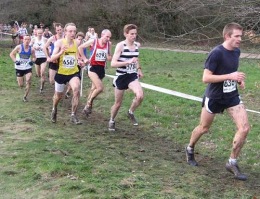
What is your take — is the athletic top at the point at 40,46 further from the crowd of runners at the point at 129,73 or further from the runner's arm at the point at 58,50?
the runner's arm at the point at 58,50

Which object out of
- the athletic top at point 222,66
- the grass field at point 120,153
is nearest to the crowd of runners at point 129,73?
the athletic top at point 222,66

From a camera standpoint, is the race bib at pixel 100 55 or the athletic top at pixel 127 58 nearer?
the athletic top at pixel 127 58

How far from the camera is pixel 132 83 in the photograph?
30.2 feet

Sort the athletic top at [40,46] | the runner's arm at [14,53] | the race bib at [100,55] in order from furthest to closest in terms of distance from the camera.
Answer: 1. the athletic top at [40,46]
2. the runner's arm at [14,53]
3. the race bib at [100,55]

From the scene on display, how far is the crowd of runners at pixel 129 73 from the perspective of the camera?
21.3 feet

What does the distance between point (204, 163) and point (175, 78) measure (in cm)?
954

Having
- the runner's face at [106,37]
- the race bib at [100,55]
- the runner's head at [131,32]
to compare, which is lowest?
the race bib at [100,55]

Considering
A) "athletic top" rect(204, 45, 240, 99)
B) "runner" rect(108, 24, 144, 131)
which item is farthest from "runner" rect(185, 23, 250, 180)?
"runner" rect(108, 24, 144, 131)

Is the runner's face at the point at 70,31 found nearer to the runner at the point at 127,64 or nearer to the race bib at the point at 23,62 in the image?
the runner at the point at 127,64

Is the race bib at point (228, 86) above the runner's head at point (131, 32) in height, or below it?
below

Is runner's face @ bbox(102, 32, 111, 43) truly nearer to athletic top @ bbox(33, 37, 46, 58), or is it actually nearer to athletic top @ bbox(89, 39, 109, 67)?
athletic top @ bbox(89, 39, 109, 67)

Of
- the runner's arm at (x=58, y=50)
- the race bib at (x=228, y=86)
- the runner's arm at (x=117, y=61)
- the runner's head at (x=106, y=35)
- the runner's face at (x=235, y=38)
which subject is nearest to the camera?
the runner's face at (x=235, y=38)

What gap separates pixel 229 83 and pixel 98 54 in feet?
16.2

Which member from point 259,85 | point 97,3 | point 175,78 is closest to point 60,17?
point 97,3
